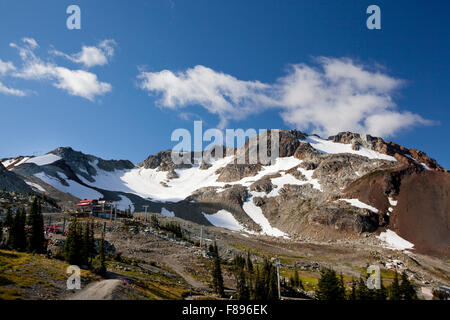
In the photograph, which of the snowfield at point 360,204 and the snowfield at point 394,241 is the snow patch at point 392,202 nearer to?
the snowfield at point 360,204

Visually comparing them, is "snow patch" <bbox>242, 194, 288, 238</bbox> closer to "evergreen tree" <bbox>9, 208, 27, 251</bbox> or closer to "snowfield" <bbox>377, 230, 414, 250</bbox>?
"snowfield" <bbox>377, 230, 414, 250</bbox>

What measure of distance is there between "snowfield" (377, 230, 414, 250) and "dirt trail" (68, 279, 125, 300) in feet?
431

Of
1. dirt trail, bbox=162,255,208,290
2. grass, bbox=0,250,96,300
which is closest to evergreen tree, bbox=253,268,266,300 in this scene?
dirt trail, bbox=162,255,208,290

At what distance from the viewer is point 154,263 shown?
66938mm

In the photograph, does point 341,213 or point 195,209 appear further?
point 195,209

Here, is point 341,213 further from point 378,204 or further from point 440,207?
point 440,207

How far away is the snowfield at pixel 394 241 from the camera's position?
435 feet

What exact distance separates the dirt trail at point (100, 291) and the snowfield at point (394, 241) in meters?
131

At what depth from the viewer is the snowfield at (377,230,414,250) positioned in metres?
133

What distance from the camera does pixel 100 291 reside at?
99.1ft
